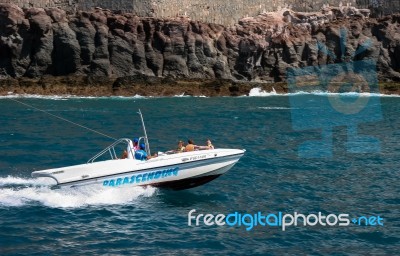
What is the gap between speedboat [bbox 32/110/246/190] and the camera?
57.6ft

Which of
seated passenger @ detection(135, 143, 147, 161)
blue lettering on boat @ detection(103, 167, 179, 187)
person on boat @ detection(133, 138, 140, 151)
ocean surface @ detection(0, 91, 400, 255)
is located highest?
person on boat @ detection(133, 138, 140, 151)

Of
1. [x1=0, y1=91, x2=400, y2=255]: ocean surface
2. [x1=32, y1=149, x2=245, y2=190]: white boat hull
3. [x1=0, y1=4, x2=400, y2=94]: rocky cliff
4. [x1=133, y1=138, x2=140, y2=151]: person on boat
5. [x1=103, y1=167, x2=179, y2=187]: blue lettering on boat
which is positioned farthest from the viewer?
[x1=0, y1=4, x2=400, y2=94]: rocky cliff

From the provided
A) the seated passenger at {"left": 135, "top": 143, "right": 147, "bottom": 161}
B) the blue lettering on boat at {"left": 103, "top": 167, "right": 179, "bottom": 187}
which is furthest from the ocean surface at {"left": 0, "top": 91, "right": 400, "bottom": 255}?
the seated passenger at {"left": 135, "top": 143, "right": 147, "bottom": 161}

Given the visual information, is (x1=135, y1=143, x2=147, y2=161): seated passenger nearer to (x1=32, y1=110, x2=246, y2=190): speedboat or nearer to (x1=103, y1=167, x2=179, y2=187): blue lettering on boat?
(x1=32, y1=110, x2=246, y2=190): speedboat

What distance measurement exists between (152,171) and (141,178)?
36 cm

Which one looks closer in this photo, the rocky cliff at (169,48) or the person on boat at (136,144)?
the person on boat at (136,144)

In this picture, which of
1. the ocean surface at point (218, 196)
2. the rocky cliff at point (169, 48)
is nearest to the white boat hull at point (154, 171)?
the ocean surface at point (218, 196)

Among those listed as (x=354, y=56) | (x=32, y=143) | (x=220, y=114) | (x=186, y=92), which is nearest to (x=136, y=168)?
(x=32, y=143)

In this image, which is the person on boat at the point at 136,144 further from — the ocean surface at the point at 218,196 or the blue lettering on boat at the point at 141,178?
the ocean surface at the point at 218,196

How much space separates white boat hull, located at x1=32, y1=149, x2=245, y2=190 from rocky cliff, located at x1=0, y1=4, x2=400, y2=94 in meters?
47.1

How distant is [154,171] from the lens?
18219 mm

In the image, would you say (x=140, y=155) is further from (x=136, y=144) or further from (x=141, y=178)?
(x=136, y=144)

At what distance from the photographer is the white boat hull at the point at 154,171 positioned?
17.5 meters

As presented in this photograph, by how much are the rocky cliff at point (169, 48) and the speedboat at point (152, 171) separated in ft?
155
